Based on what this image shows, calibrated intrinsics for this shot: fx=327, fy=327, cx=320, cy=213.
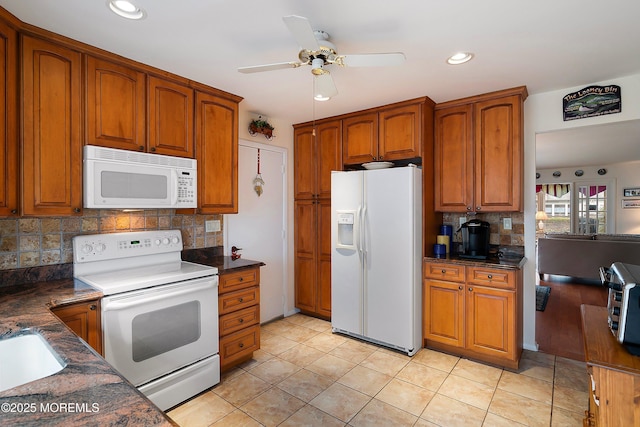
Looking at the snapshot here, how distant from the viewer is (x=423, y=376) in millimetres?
2662

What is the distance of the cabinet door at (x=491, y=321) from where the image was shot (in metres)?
2.70

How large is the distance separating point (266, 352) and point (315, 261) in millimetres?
1215

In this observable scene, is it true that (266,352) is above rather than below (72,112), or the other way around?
below

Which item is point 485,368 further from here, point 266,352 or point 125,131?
point 125,131

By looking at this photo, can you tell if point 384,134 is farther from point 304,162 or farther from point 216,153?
point 216,153

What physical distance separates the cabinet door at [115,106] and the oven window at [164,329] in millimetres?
1170

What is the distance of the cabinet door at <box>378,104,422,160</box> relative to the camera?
3.14m

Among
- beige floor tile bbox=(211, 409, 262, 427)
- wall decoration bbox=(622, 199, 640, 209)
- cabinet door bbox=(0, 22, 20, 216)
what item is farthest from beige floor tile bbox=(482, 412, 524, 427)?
wall decoration bbox=(622, 199, 640, 209)

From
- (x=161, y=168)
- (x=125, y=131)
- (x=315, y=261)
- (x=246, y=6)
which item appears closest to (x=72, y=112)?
(x=125, y=131)

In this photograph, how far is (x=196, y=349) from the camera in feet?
7.71

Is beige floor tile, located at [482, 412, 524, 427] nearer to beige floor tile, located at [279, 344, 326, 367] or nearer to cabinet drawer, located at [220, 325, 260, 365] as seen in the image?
beige floor tile, located at [279, 344, 326, 367]

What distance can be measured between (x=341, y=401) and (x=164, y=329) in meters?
1.32

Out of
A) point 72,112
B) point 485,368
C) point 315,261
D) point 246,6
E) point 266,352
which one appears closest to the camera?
point 246,6

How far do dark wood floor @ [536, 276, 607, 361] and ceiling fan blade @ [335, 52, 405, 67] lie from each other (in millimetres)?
3036
